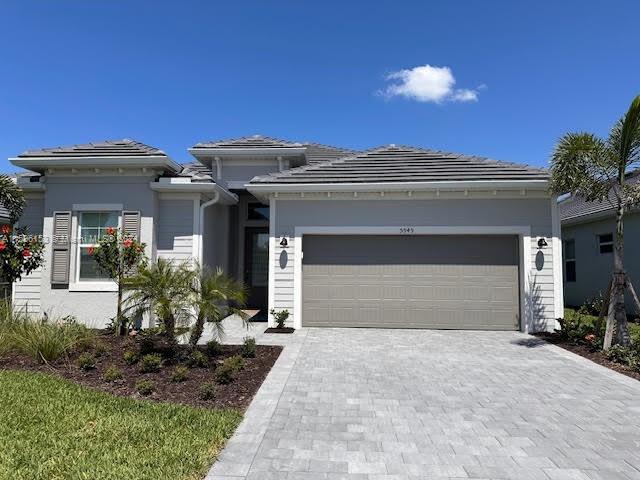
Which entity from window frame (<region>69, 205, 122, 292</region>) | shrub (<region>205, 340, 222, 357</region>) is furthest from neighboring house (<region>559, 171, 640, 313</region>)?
window frame (<region>69, 205, 122, 292</region>)

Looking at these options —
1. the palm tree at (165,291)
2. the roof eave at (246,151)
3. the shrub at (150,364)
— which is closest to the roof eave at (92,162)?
the roof eave at (246,151)

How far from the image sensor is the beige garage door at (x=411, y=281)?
383 inches

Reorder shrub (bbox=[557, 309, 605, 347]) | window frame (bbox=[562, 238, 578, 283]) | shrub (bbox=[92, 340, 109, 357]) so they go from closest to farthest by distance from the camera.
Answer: shrub (bbox=[92, 340, 109, 357]) < shrub (bbox=[557, 309, 605, 347]) < window frame (bbox=[562, 238, 578, 283])

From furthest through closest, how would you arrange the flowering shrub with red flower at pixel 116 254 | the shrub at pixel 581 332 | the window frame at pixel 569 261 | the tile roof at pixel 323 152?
1. the window frame at pixel 569 261
2. the tile roof at pixel 323 152
3. the flowering shrub with red flower at pixel 116 254
4. the shrub at pixel 581 332

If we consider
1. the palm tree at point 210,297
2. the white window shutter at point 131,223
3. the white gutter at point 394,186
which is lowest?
the palm tree at point 210,297

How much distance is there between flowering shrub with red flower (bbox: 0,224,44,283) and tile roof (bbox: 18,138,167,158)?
2.86 m

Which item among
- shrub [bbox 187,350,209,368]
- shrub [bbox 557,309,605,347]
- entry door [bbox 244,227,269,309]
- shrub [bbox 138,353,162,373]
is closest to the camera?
shrub [bbox 138,353,162,373]

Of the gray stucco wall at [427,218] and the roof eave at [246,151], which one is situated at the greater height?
the roof eave at [246,151]

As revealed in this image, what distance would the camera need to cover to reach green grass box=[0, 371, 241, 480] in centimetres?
313

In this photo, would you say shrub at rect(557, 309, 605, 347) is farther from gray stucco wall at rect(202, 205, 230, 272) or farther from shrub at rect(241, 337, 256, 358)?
gray stucco wall at rect(202, 205, 230, 272)

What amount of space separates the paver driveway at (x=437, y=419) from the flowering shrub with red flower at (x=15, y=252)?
5519 mm

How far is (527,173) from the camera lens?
31.3 ft

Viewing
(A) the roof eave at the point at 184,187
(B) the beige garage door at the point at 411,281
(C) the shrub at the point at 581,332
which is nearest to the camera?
(C) the shrub at the point at 581,332

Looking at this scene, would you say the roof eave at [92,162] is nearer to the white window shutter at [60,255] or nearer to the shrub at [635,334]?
the white window shutter at [60,255]
